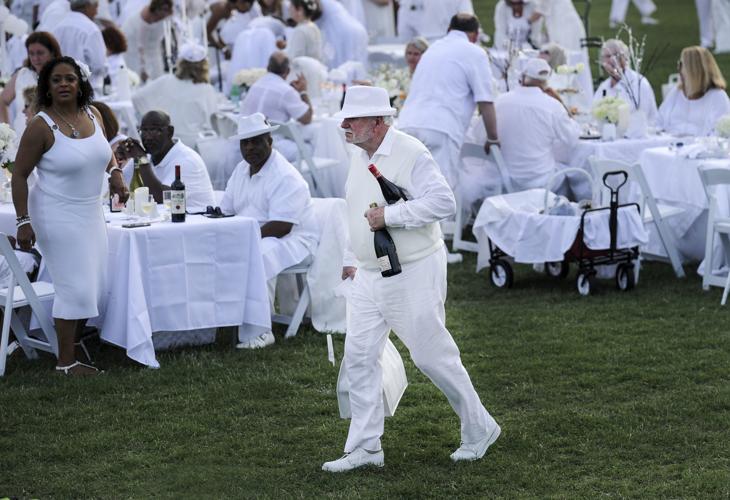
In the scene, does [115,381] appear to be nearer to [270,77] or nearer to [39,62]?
[39,62]

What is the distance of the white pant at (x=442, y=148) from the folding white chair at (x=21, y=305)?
140 inches

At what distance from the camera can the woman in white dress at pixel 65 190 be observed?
270 inches

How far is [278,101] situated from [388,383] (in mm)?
6117

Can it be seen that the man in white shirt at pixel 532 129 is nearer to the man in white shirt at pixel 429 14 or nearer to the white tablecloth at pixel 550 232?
the white tablecloth at pixel 550 232

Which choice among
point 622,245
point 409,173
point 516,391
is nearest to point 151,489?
point 409,173

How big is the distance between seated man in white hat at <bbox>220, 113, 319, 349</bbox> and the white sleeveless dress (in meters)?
1.12

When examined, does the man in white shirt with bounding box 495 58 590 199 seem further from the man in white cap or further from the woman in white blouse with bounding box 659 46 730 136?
the man in white cap

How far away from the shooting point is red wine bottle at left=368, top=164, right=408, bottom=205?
17.7 ft

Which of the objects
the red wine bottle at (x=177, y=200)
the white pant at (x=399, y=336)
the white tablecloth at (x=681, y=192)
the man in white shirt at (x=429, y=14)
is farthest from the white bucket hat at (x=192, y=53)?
the white pant at (x=399, y=336)

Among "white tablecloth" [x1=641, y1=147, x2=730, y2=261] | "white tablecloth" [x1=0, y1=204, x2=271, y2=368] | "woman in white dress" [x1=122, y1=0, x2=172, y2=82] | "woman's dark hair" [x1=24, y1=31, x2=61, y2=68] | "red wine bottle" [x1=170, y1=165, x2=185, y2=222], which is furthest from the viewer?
"woman in white dress" [x1=122, y1=0, x2=172, y2=82]

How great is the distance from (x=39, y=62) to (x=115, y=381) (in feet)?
11.8

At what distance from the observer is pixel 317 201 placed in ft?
27.5

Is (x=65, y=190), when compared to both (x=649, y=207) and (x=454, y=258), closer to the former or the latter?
(x=454, y=258)

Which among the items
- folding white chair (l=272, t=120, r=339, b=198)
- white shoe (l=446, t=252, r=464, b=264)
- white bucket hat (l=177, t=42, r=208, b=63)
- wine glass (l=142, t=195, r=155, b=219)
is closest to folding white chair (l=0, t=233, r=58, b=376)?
wine glass (l=142, t=195, r=155, b=219)
